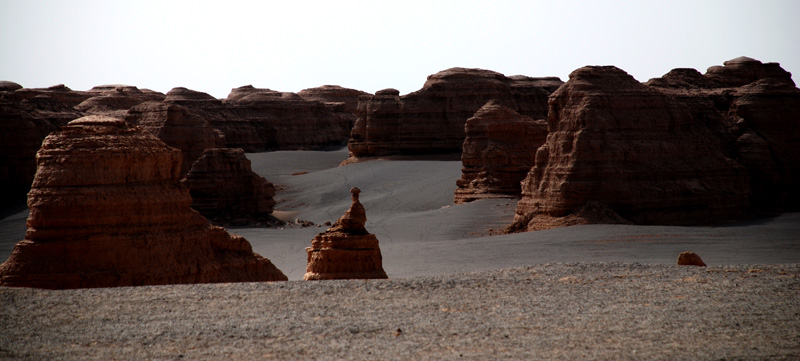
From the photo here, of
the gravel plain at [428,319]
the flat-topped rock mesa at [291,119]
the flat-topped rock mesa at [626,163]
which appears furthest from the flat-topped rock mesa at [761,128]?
the flat-topped rock mesa at [291,119]

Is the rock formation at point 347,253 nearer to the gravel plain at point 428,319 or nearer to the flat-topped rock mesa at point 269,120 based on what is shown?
the gravel plain at point 428,319

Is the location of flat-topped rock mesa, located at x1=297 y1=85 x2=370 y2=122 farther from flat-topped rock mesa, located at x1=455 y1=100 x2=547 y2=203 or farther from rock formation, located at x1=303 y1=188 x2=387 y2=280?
rock formation, located at x1=303 y1=188 x2=387 y2=280

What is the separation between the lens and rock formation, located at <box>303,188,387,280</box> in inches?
623

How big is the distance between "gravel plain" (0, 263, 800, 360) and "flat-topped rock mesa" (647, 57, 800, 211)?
1729 centimetres

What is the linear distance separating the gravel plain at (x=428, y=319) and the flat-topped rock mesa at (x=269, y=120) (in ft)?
181

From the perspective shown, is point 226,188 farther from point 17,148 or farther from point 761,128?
point 761,128

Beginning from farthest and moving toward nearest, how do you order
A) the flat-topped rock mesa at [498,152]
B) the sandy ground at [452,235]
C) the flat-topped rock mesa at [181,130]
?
the flat-topped rock mesa at [181,130]
the flat-topped rock mesa at [498,152]
the sandy ground at [452,235]

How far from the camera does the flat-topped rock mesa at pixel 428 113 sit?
170 ft

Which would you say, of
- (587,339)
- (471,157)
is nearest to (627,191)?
(471,157)

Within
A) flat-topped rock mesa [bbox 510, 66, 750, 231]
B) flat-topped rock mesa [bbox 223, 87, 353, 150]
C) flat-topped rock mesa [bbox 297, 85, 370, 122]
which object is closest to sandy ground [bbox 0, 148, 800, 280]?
flat-topped rock mesa [bbox 510, 66, 750, 231]

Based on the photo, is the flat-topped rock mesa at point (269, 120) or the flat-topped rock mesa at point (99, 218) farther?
the flat-topped rock mesa at point (269, 120)

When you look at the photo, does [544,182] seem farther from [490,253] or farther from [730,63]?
[730,63]

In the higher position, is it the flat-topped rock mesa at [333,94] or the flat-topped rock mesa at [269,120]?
the flat-topped rock mesa at [333,94]

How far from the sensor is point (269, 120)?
70750mm
